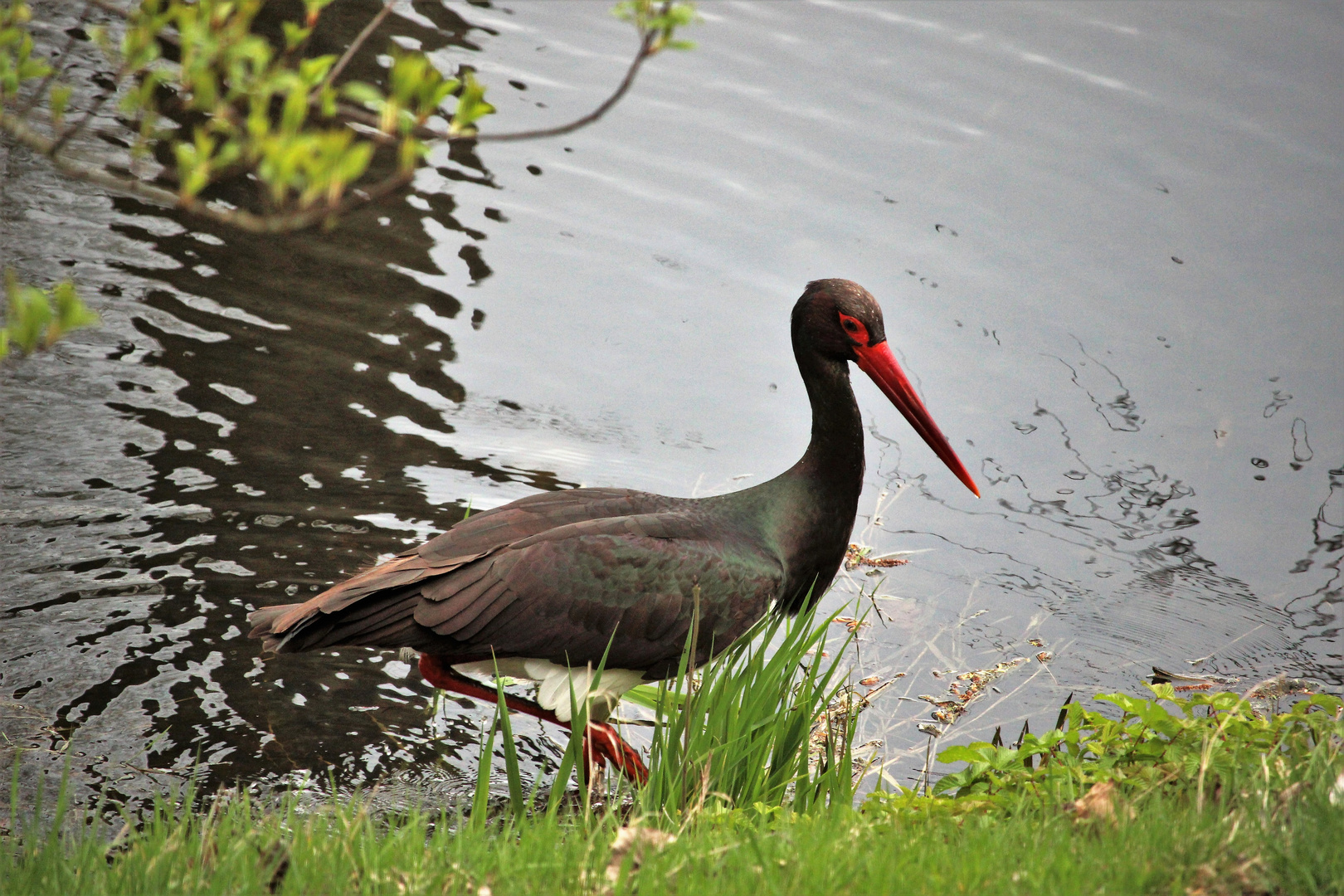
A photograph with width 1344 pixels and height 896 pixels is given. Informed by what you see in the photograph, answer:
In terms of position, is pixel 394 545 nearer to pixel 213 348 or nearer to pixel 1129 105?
pixel 213 348

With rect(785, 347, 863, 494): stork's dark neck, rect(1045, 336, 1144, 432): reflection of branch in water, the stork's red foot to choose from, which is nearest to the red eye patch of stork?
rect(785, 347, 863, 494): stork's dark neck

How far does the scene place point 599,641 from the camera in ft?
13.1

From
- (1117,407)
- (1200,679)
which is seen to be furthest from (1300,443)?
(1200,679)

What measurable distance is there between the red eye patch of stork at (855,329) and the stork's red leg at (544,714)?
1575 millimetres

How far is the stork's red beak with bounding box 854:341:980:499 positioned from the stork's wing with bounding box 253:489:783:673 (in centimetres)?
83

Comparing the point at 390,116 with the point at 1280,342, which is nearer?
the point at 390,116

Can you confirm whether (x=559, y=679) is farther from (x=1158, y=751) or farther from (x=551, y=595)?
(x=1158, y=751)

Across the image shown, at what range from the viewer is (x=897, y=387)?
178 inches

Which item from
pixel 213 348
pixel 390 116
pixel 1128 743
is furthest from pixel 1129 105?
pixel 390 116

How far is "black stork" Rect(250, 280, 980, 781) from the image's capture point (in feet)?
12.7

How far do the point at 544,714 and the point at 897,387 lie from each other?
166 centimetres

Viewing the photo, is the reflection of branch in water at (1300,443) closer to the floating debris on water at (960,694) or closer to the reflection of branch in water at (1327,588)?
the reflection of branch in water at (1327,588)

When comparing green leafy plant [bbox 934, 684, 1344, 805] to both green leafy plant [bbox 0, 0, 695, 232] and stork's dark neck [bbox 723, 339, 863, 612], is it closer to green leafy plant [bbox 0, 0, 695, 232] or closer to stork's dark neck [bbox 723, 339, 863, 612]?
stork's dark neck [bbox 723, 339, 863, 612]

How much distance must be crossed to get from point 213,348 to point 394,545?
187cm
